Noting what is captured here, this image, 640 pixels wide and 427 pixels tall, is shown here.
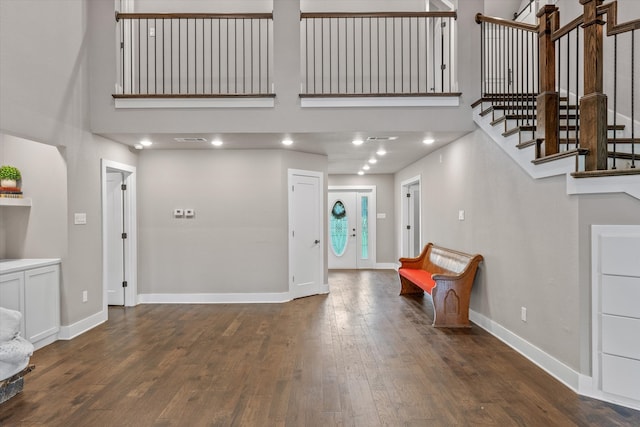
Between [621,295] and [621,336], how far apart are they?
288 millimetres

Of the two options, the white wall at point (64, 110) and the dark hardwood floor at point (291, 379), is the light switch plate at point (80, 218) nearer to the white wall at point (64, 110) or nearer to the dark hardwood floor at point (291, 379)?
the white wall at point (64, 110)

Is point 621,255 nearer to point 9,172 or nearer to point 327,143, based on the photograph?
point 327,143

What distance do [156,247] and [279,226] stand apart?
1.91m

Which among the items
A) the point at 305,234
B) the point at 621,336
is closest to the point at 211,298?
the point at 305,234

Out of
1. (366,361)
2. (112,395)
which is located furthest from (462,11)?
(112,395)

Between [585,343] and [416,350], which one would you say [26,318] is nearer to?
[416,350]

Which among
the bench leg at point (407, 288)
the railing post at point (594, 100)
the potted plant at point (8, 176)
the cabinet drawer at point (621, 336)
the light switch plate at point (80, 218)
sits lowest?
the bench leg at point (407, 288)

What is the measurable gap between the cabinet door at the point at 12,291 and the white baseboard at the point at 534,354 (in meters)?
4.76

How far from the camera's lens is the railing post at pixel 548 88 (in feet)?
10.6

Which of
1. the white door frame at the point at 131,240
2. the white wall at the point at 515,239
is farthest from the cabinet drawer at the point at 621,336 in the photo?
the white door frame at the point at 131,240

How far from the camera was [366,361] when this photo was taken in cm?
349

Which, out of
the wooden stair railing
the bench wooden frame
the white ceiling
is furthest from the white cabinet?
the wooden stair railing

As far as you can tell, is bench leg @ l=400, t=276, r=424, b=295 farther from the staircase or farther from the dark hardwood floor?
the staircase

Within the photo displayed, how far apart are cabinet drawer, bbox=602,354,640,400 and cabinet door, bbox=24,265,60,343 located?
5.03 m
